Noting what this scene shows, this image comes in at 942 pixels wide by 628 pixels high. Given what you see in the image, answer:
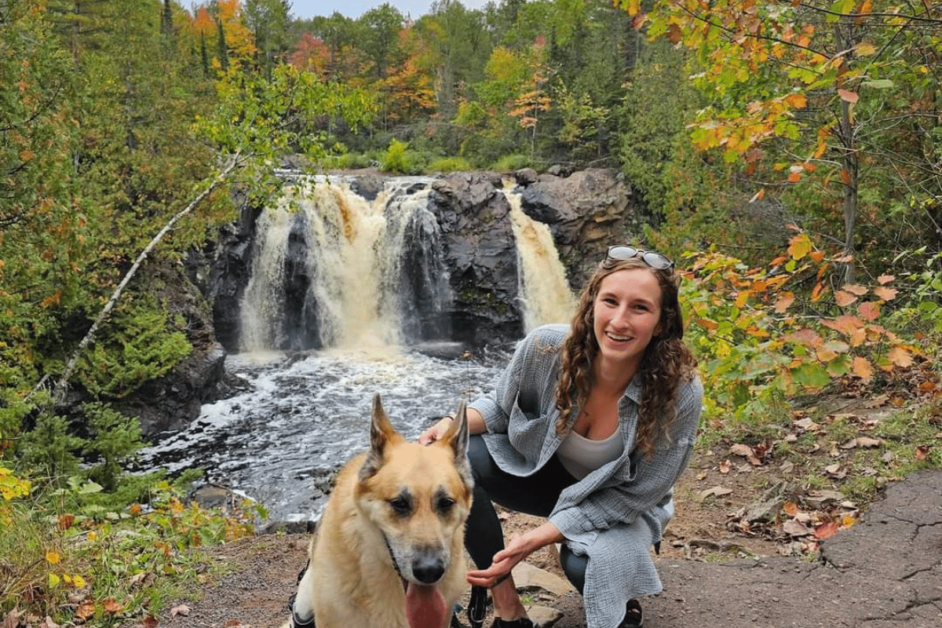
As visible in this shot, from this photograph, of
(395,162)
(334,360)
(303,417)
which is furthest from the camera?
(395,162)

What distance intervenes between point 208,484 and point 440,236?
995 cm

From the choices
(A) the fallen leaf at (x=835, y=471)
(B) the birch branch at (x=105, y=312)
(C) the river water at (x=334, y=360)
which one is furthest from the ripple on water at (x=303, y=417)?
(A) the fallen leaf at (x=835, y=471)

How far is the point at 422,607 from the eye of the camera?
6.73 feet

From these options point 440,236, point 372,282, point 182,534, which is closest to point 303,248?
point 372,282

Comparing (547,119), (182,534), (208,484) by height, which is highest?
(547,119)

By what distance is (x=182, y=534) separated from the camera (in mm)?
4406

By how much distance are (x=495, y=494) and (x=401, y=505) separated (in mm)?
807

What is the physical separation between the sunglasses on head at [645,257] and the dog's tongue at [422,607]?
1.47 meters

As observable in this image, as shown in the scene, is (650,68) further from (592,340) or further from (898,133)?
(592,340)

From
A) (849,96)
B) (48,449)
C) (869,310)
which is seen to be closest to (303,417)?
(48,449)

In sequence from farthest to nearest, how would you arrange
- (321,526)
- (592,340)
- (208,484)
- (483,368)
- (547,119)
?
1. (547,119)
2. (483,368)
3. (208,484)
4. (592,340)
5. (321,526)

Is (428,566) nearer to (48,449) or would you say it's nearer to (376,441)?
(376,441)

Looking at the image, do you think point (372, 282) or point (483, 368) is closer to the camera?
point (483, 368)

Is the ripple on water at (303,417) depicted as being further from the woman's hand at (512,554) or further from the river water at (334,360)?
the woman's hand at (512,554)
